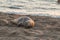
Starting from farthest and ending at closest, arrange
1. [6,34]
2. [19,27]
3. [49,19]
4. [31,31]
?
[49,19]
[19,27]
[31,31]
[6,34]

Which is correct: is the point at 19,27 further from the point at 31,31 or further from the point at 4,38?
the point at 4,38

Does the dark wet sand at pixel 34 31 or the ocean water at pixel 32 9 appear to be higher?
the ocean water at pixel 32 9

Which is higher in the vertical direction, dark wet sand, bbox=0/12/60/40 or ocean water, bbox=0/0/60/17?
ocean water, bbox=0/0/60/17

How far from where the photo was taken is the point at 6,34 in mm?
3457

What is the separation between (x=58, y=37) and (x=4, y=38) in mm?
879

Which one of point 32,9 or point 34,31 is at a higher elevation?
point 32,9

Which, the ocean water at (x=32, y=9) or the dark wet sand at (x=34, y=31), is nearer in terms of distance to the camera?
the dark wet sand at (x=34, y=31)

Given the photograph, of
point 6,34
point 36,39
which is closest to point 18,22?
point 6,34

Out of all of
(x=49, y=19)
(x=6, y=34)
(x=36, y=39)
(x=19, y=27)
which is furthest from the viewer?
(x=49, y=19)

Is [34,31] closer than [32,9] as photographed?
Yes

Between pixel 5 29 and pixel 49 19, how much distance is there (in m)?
1.33

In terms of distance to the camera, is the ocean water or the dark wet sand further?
the ocean water

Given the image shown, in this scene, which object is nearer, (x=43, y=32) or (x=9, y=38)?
(x=9, y=38)

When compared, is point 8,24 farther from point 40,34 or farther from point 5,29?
point 40,34
